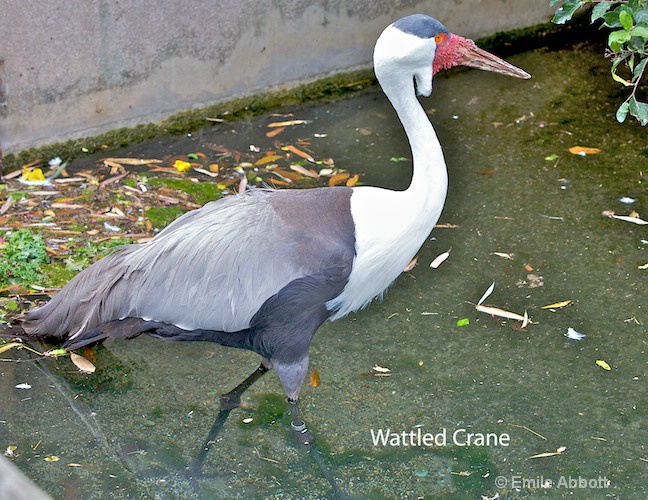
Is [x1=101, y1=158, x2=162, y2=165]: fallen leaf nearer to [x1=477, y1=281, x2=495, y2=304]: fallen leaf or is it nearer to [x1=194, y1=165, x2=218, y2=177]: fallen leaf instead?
[x1=194, y1=165, x2=218, y2=177]: fallen leaf

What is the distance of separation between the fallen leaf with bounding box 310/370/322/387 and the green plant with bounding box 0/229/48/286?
1524mm

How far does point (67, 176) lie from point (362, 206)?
2567mm

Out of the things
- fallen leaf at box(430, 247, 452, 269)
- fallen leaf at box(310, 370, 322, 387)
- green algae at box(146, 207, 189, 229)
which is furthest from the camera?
green algae at box(146, 207, 189, 229)

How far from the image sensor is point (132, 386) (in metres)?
4.14

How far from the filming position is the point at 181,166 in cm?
573

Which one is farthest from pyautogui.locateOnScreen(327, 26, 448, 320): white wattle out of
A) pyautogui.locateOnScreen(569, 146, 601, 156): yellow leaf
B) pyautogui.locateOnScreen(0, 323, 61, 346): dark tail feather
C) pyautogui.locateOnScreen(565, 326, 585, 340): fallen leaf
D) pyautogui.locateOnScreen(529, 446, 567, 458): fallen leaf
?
pyautogui.locateOnScreen(569, 146, 601, 156): yellow leaf

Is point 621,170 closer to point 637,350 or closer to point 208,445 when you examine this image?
point 637,350

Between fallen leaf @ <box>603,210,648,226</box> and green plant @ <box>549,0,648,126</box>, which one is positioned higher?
green plant @ <box>549,0,648,126</box>

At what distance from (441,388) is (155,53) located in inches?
120

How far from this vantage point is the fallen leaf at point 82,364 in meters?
4.23

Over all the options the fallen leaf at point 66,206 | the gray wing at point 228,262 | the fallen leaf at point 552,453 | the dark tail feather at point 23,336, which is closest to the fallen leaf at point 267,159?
the fallen leaf at point 66,206

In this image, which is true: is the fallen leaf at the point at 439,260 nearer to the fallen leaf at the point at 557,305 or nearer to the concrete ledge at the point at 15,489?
the fallen leaf at the point at 557,305

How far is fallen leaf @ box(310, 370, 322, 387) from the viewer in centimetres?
418

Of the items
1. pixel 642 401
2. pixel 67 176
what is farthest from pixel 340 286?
pixel 67 176
